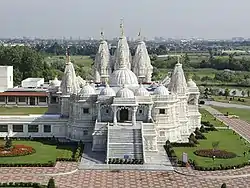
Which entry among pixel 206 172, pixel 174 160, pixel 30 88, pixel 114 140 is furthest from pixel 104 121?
pixel 30 88

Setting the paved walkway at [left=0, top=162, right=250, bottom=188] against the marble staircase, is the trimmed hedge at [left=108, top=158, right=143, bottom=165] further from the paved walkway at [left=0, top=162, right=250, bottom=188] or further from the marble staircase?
the paved walkway at [left=0, top=162, right=250, bottom=188]

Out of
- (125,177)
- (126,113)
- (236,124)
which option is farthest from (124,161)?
(236,124)

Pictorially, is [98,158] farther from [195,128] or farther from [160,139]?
[195,128]

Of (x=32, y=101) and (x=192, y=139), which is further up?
(x=32, y=101)

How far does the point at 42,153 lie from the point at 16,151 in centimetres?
253

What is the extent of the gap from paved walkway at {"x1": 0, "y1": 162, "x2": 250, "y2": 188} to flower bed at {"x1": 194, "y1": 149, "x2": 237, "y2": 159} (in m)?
4.23

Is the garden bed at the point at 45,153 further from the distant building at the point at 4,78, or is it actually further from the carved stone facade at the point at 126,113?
the distant building at the point at 4,78

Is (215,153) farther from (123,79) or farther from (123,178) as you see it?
(123,79)

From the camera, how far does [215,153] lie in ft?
158

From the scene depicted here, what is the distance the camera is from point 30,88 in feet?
274

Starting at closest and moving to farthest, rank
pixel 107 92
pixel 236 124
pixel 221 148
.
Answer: pixel 221 148, pixel 107 92, pixel 236 124

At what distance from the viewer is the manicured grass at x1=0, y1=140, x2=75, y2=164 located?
44594 millimetres

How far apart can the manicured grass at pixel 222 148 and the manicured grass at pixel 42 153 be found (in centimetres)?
1132

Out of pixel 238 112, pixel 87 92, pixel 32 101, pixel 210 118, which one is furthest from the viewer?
→ pixel 32 101
